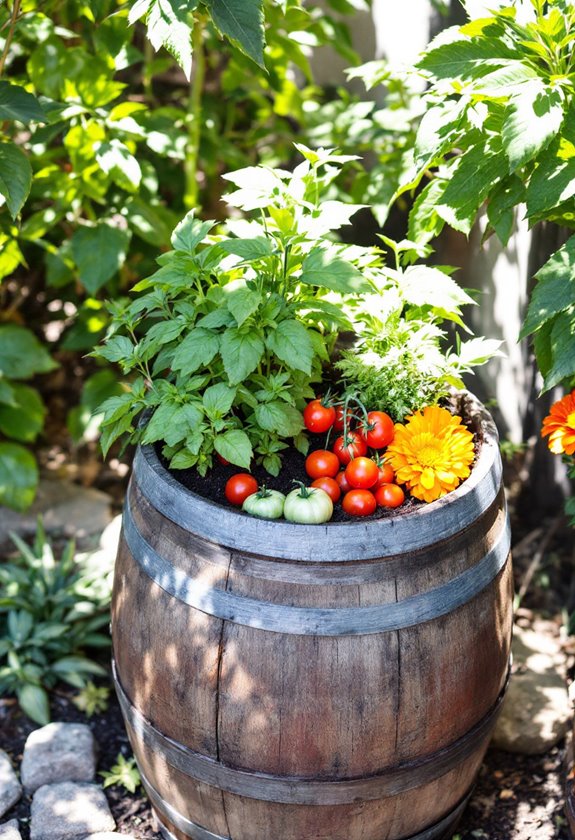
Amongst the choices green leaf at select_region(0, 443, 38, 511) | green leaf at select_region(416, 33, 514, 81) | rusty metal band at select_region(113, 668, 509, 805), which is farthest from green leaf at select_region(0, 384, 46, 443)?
green leaf at select_region(416, 33, 514, 81)

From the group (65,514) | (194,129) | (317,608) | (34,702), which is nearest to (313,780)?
(317,608)

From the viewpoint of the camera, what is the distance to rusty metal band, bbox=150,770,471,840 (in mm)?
2330

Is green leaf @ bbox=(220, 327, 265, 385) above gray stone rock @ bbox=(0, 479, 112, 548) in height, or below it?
above

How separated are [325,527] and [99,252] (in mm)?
1757

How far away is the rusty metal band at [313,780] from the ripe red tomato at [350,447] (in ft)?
2.40

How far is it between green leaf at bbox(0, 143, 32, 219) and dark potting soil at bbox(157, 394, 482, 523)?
0.78 metres

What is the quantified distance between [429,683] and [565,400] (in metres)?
0.84

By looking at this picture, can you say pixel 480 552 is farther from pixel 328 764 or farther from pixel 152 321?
pixel 152 321

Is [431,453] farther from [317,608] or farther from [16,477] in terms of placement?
[16,477]

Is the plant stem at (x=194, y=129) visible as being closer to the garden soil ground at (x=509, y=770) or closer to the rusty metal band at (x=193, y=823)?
the garden soil ground at (x=509, y=770)

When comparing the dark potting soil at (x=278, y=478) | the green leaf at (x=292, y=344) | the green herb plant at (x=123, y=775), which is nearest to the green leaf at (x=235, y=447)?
the dark potting soil at (x=278, y=478)

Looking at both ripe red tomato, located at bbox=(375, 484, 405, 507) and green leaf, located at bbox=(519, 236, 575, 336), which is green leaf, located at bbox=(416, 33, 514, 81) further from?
ripe red tomato, located at bbox=(375, 484, 405, 507)

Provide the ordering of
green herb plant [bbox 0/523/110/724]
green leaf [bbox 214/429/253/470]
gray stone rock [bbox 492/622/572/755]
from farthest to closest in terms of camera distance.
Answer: green herb plant [bbox 0/523/110/724] < gray stone rock [bbox 492/622/572/755] < green leaf [bbox 214/429/253/470]

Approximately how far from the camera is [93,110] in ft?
9.86
